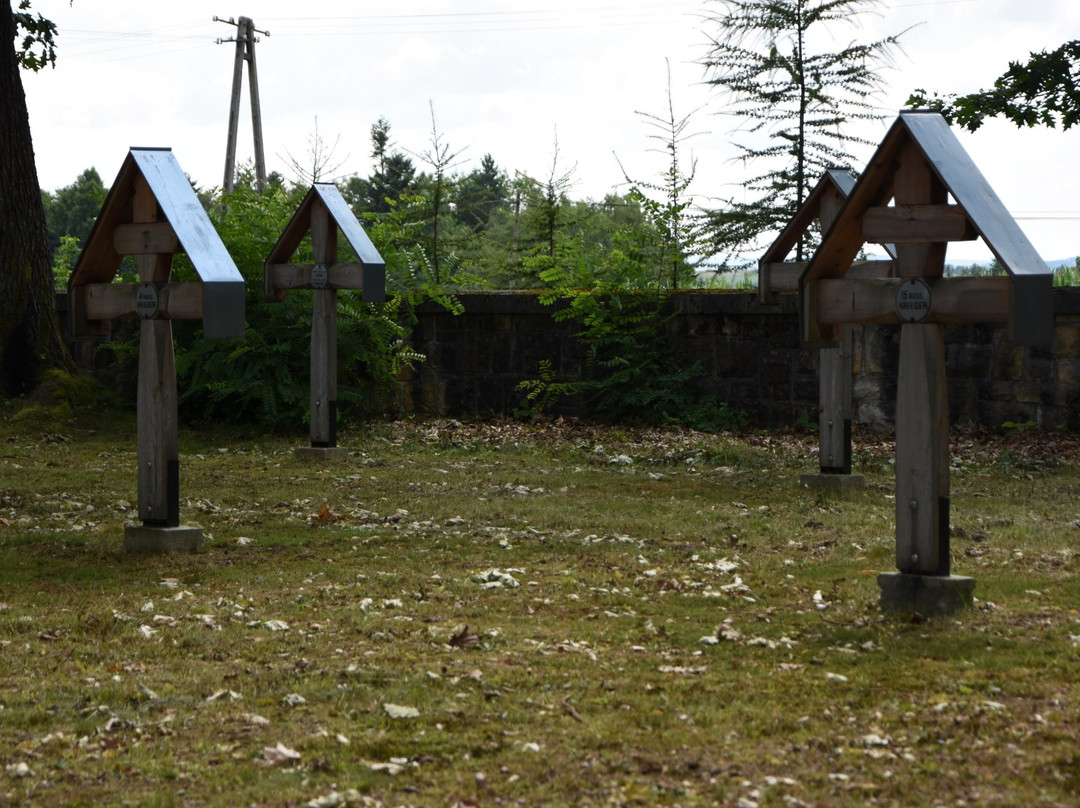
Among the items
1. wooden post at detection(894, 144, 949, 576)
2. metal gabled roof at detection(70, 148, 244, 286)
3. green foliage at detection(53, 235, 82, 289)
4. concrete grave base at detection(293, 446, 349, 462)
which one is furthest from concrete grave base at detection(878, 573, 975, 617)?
green foliage at detection(53, 235, 82, 289)

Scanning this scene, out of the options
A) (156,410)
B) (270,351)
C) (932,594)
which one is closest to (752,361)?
(270,351)

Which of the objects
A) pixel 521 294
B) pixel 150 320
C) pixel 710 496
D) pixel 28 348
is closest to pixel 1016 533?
pixel 710 496

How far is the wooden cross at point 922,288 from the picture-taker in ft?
17.8

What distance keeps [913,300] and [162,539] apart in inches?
171

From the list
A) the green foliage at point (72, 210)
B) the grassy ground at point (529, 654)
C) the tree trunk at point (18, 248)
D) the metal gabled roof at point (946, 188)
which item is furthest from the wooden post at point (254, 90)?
the green foliage at point (72, 210)

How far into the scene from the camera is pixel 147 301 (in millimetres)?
7207

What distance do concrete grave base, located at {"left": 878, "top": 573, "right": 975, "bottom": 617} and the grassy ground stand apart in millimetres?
148

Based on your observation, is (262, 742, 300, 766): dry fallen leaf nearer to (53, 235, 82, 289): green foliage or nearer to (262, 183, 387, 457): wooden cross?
(262, 183, 387, 457): wooden cross

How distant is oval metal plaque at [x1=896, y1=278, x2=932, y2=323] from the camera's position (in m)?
5.52

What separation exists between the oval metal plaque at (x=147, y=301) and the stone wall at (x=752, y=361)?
6874mm

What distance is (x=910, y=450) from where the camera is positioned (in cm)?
565

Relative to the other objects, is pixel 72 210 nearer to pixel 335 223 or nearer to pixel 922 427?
pixel 335 223

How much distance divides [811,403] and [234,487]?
6.46m

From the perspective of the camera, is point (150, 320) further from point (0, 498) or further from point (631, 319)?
point (631, 319)
